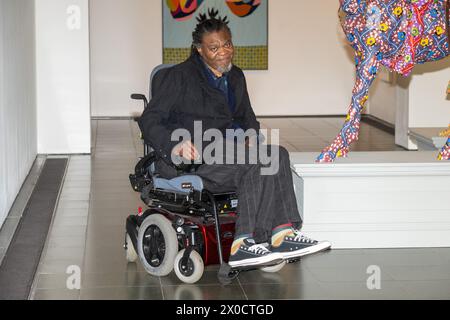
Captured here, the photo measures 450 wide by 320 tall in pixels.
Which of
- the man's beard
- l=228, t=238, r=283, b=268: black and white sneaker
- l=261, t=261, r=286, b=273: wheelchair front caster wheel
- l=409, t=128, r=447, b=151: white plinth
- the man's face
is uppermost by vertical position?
the man's face

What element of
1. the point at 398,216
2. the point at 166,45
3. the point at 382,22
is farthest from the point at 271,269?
the point at 166,45

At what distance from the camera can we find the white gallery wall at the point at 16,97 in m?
5.66

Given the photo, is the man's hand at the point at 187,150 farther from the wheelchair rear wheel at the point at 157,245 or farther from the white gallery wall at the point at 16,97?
the white gallery wall at the point at 16,97

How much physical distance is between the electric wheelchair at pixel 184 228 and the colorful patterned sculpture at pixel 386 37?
3.36 feet

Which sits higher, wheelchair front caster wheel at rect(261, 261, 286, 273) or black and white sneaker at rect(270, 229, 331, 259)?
black and white sneaker at rect(270, 229, 331, 259)

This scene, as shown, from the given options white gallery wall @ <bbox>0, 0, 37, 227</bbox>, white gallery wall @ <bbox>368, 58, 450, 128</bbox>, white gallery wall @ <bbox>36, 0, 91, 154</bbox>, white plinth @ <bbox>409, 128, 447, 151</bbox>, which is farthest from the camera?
white gallery wall @ <bbox>368, 58, 450, 128</bbox>

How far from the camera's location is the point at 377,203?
510 cm

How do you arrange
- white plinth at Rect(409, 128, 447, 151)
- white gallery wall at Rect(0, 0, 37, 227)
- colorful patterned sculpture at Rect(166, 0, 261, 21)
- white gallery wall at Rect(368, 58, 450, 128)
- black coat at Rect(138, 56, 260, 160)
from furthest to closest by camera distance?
colorful patterned sculpture at Rect(166, 0, 261, 21) → white gallery wall at Rect(368, 58, 450, 128) → white plinth at Rect(409, 128, 447, 151) → white gallery wall at Rect(0, 0, 37, 227) → black coat at Rect(138, 56, 260, 160)

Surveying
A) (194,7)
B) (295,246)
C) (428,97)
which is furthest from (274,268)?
(194,7)

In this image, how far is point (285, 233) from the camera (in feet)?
14.4

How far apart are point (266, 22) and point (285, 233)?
781cm

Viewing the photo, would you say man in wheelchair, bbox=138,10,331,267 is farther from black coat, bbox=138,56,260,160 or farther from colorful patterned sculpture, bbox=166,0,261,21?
colorful patterned sculpture, bbox=166,0,261,21

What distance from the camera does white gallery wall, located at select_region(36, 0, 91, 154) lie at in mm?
8391

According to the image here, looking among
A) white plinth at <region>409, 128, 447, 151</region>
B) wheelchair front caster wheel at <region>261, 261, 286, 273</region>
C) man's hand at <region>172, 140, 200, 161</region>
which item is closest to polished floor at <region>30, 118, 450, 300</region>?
wheelchair front caster wheel at <region>261, 261, 286, 273</region>
